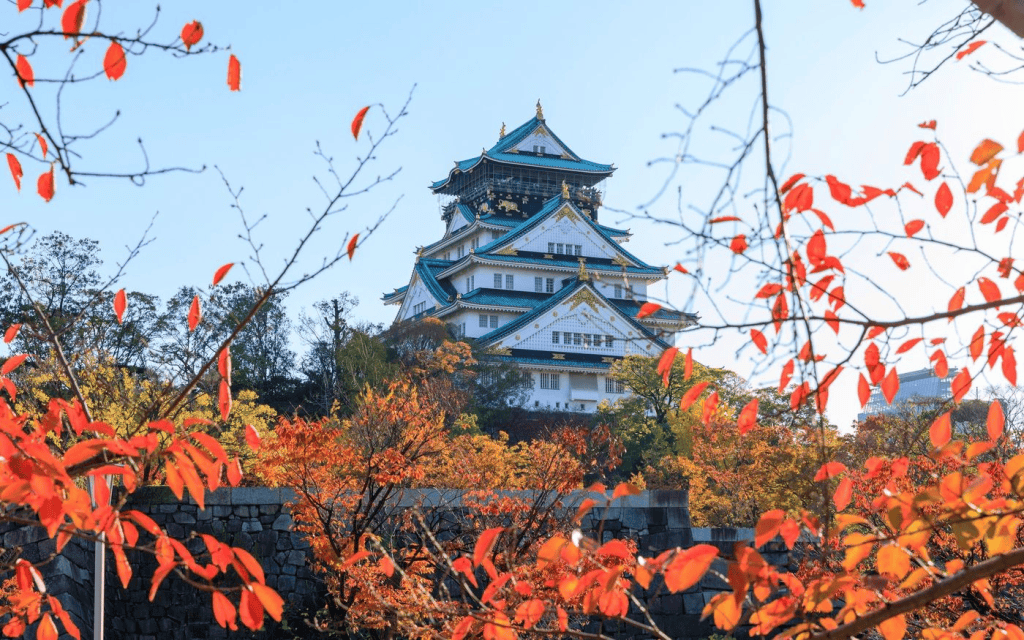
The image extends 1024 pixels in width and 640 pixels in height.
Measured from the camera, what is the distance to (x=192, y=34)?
3.65m

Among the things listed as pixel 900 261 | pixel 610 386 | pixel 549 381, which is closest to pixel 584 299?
pixel 900 261

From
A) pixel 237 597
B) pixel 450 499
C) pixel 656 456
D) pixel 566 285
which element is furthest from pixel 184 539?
pixel 566 285

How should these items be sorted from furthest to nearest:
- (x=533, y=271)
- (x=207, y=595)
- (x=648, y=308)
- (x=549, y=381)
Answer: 1. (x=533, y=271)
2. (x=549, y=381)
3. (x=207, y=595)
4. (x=648, y=308)

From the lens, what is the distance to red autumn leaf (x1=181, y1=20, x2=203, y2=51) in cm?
362

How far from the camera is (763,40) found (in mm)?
2928

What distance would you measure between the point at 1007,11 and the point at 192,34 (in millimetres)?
Answer: 2487

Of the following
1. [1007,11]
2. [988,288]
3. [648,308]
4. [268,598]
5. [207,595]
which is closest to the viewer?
[1007,11]

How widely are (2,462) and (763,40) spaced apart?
2.41 meters

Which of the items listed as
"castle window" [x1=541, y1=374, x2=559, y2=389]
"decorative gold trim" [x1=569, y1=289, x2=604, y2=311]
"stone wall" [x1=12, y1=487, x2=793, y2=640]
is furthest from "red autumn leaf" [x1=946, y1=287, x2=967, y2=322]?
"castle window" [x1=541, y1=374, x2=559, y2=389]

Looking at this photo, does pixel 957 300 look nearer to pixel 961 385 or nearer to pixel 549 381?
pixel 961 385

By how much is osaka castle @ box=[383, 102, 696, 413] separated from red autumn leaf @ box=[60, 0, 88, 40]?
26335 millimetres

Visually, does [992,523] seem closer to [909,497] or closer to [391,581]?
[909,497]

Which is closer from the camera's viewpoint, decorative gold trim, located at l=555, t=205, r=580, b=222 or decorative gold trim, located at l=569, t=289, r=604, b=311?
decorative gold trim, located at l=569, t=289, r=604, b=311

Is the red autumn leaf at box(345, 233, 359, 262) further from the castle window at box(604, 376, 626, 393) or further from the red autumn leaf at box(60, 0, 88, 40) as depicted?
the castle window at box(604, 376, 626, 393)
